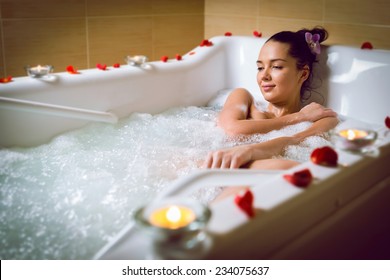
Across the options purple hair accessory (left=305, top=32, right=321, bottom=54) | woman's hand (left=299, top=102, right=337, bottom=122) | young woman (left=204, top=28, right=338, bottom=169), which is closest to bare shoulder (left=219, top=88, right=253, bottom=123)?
young woman (left=204, top=28, right=338, bottom=169)

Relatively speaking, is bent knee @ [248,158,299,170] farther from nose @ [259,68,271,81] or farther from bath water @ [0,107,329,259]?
nose @ [259,68,271,81]

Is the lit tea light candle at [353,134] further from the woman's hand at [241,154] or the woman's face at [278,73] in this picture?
the woman's face at [278,73]

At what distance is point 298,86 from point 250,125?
32cm

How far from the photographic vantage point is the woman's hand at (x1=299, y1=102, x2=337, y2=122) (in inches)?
78.4

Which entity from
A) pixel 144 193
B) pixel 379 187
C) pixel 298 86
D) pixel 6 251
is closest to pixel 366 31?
pixel 298 86

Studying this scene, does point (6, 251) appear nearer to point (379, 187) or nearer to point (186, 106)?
point (379, 187)

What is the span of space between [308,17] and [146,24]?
3.44ft

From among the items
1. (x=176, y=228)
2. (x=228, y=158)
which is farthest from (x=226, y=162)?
(x=176, y=228)

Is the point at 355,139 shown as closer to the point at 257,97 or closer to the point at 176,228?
the point at 176,228

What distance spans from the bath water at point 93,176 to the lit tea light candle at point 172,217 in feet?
1.42

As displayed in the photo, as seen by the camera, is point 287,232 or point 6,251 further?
point 6,251

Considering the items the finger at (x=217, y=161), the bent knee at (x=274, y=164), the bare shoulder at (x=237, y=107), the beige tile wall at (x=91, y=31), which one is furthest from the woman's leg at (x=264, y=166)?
the beige tile wall at (x=91, y=31)

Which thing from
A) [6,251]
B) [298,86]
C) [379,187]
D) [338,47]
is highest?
[338,47]

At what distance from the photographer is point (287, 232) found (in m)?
1.02
